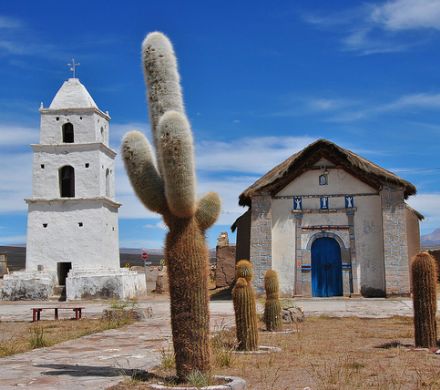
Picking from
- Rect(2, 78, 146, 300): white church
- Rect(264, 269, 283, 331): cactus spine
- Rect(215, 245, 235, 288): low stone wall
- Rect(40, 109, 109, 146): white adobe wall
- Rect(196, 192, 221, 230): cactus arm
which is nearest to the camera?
Rect(196, 192, 221, 230): cactus arm

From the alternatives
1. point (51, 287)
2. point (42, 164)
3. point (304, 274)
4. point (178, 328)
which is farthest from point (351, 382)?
point (42, 164)

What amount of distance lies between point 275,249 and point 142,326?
10077 mm

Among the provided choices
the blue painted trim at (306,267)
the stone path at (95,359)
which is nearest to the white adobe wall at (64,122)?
the blue painted trim at (306,267)

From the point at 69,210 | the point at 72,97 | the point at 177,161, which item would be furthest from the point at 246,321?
the point at 72,97

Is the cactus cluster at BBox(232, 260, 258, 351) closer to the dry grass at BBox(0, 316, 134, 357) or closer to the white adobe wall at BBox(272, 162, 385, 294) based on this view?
the dry grass at BBox(0, 316, 134, 357)

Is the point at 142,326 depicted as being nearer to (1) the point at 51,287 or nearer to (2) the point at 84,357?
(2) the point at 84,357

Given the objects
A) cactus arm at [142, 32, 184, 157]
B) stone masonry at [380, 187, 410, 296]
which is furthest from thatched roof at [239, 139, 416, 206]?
cactus arm at [142, 32, 184, 157]

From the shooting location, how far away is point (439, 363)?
8430 mm

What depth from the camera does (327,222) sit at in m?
23.6

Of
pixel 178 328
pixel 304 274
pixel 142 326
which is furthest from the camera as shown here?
pixel 304 274

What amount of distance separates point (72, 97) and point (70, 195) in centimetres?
455

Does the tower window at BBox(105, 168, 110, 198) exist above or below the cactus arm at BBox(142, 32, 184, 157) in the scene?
above

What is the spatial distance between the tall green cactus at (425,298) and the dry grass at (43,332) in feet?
20.8

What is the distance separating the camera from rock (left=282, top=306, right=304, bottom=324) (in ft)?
47.7
